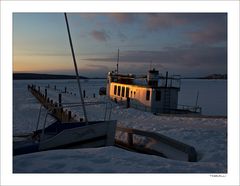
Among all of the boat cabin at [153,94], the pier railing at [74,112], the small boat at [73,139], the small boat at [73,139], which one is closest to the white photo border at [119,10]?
the small boat at [73,139]

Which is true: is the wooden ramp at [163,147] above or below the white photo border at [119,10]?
below

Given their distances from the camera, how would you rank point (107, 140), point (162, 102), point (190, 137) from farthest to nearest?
1. point (162, 102)
2. point (190, 137)
3. point (107, 140)

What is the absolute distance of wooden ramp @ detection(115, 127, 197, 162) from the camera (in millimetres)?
7274

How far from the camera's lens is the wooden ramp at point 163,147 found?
727cm

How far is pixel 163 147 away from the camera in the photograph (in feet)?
27.5

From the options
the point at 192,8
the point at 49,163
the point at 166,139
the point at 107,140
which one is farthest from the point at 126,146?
the point at 192,8

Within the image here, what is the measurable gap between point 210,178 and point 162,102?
1505 cm

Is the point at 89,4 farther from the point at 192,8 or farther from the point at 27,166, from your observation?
the point at 27,166

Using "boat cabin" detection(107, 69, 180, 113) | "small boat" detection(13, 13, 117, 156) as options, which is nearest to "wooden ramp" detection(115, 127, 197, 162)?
"small boat" detection(13, 13, 117, 156)

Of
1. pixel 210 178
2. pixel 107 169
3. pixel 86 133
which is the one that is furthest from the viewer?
pixel 86 133

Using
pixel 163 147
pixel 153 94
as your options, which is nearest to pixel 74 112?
pixel 153 94

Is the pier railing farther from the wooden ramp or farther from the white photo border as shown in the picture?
the white photo border

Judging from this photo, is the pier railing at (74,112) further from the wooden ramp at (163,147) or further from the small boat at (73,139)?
the wooden ramp at (163,147)

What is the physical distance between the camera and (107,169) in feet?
15.2
